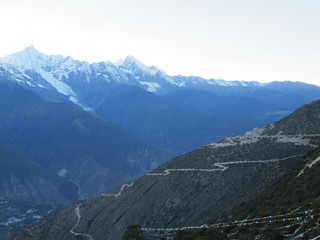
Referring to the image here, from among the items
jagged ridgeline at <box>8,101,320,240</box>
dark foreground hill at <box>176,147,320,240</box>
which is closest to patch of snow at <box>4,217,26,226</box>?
jagged ridgeline at <box>8,101,320,240</box>

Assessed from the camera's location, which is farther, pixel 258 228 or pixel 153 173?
pixel 153 173

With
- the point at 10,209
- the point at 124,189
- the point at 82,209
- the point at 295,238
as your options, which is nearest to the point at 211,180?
the point at 124,189

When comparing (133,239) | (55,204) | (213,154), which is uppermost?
(213,154)

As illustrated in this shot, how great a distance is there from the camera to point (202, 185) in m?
74.4

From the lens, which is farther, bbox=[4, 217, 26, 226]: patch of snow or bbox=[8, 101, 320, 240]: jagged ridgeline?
bbox=[4, 217, 26, 226]: patch of snow

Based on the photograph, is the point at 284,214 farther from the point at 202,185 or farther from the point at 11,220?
Result: the point at 11,220

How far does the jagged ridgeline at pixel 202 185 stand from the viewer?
217ft

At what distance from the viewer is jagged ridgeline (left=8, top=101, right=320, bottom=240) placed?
2598 inches

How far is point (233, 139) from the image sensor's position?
89250 mm

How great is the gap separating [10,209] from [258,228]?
160001 mm

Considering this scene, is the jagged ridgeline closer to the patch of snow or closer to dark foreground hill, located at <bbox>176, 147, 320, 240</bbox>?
dark foreground hill, located at <bbox>176, 147, 320, 240</bbox>

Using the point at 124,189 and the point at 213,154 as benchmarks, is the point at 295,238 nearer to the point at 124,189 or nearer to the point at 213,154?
the point at 213,154

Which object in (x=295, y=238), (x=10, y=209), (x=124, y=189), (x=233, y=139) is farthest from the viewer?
(x=10, y=209)

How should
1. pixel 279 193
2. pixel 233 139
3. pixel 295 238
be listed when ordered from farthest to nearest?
pixel 233 139, pixel 279 193, pixel 295 238
